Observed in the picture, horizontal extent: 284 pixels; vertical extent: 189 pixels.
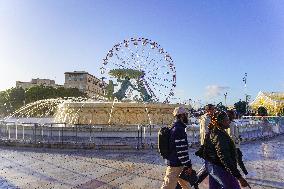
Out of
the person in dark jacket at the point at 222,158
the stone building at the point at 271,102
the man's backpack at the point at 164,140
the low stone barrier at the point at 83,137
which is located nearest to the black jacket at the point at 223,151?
the person in dark jacket at the point at 222,158

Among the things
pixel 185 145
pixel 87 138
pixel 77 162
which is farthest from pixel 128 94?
pixel 185 145

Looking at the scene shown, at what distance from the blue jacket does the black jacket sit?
1.81 ft

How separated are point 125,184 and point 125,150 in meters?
6.21

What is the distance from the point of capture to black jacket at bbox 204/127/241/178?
16.6 ft

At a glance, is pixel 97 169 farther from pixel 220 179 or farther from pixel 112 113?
pixel 112 113

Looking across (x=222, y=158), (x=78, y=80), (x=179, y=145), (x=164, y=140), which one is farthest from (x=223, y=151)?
(x=78, y=80)

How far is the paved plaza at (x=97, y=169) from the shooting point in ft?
28.5

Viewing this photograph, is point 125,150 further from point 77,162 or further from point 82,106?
point 82,106

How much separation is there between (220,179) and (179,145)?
84 centimetres

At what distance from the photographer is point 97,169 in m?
10.5

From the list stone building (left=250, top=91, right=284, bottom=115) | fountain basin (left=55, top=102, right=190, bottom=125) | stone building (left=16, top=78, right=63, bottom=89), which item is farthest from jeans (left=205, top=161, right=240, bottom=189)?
stone building (left=16, top=78, right=63, bottom=89)

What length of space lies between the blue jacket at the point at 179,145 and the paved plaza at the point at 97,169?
2541 millimetres

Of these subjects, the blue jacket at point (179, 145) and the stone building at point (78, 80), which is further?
the stone building at point (78, 80)

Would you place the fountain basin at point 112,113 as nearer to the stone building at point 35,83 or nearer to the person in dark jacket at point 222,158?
the person in dark jacket at point 222,158
